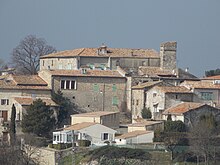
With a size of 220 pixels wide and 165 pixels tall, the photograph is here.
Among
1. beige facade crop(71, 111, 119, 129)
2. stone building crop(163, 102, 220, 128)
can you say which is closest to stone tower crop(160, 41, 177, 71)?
beige facade crop(71, 111, 119, 129)

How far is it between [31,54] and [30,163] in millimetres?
29588

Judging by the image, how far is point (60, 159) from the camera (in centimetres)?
6456

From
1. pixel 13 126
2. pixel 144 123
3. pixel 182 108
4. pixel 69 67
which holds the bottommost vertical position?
pixel 13 126

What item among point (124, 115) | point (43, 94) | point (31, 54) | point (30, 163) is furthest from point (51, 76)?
point (31, 54)

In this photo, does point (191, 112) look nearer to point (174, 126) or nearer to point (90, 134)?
point (174, 126)

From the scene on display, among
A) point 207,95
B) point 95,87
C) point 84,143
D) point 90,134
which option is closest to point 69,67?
point 95,87

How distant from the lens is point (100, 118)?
69500 millimetres

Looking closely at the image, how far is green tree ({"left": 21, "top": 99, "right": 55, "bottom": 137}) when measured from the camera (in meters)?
69.4

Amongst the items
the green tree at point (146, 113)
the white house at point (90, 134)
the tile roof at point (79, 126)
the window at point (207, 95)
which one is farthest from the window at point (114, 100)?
the white house at point (90, 134)

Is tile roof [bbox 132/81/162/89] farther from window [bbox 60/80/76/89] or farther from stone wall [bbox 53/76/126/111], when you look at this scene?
window [bbox 60/80/76/89]

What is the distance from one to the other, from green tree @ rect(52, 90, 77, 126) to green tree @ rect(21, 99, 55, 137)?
10.9 feet

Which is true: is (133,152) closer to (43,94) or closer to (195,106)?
(195,106)

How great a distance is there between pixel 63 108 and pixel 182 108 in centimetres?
922

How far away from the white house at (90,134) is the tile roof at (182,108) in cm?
453
